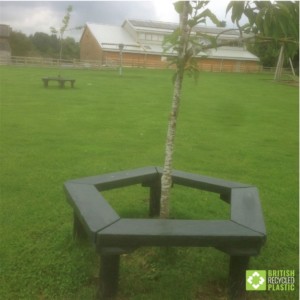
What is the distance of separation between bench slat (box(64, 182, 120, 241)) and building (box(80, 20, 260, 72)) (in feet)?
116

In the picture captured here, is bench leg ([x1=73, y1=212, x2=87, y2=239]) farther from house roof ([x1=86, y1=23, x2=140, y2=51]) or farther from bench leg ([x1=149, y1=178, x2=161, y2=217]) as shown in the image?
house roof ([x1=86, y1=23, x2=140, y2=51])

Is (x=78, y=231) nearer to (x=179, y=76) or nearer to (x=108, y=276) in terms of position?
(x=108, y=276)

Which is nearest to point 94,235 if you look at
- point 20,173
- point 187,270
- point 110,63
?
point 187,270

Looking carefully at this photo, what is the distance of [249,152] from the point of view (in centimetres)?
746

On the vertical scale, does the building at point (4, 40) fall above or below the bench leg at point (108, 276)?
above

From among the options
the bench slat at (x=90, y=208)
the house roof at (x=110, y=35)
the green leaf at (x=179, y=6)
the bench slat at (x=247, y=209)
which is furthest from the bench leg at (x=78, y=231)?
the house roof at (x=110, y=35)

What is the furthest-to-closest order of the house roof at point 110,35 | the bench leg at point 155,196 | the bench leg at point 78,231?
the house roof at point 110,35 → the bench leg at point 155,196 → the bench leg at point 78,231

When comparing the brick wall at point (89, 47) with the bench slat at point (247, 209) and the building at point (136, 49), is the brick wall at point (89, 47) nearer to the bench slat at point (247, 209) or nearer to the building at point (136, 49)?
the building at point (136, 49)

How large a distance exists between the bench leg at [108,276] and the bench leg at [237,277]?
0.83 meters

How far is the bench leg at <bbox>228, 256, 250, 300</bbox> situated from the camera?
285cm

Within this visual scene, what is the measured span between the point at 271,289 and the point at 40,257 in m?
1.92

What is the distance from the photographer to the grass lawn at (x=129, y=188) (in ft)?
10.2

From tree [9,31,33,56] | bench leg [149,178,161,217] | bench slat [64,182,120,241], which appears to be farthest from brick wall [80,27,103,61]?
bench slat [64,182,120,241]

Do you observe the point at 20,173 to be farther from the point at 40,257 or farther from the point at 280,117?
the point at 280,117
